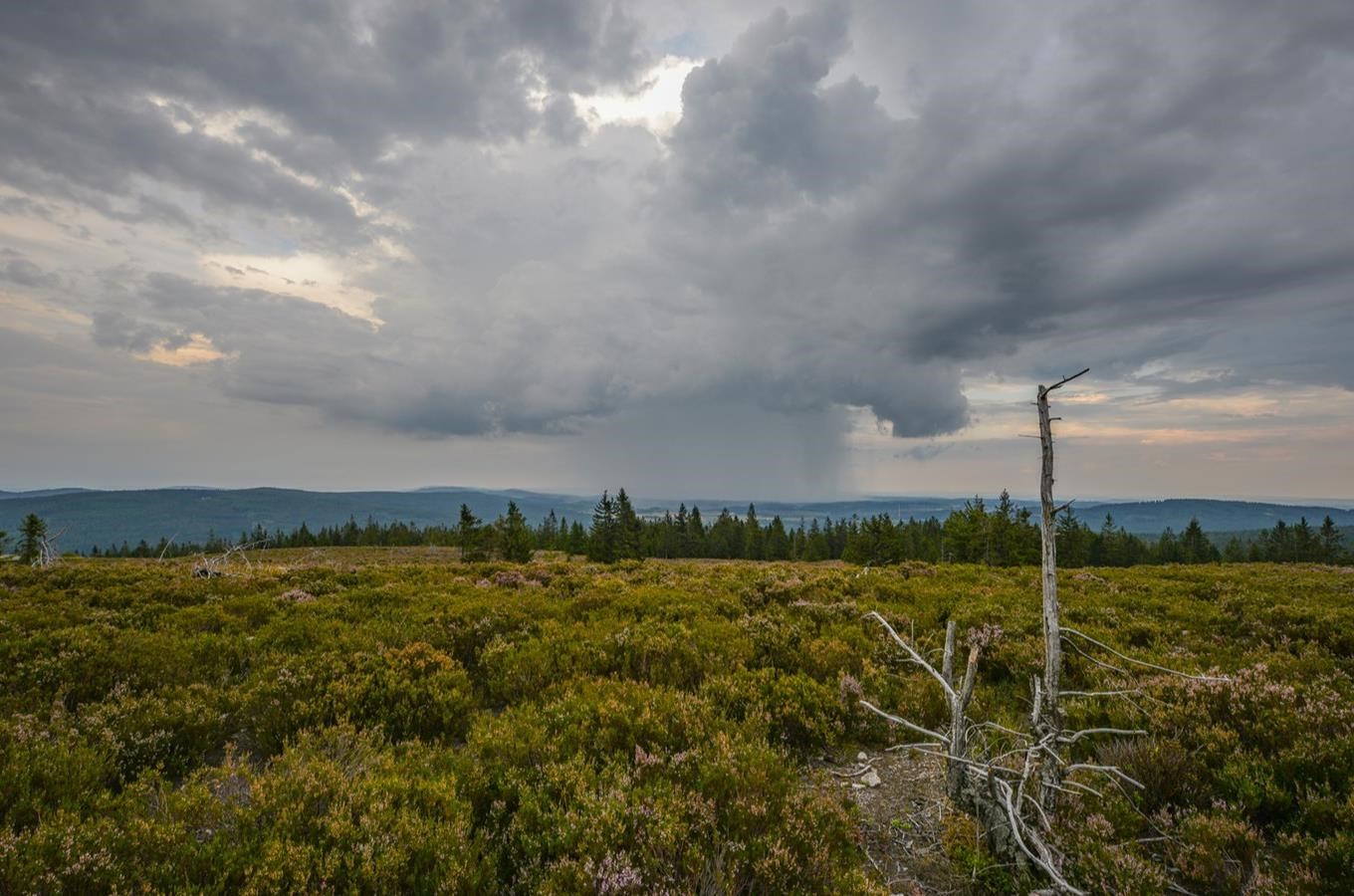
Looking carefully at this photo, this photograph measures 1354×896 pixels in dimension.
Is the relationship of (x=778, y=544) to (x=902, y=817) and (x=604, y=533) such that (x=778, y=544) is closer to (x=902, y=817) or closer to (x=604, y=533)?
(x=604, y=533)

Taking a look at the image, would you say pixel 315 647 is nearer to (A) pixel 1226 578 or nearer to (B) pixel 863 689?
(B) pixel 863 689

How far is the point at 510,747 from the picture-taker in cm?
609

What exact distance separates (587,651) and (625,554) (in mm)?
56961

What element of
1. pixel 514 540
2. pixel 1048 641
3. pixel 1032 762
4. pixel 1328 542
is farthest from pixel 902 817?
pixel 1328 542

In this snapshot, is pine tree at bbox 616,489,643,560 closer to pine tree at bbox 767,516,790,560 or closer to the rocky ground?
pine tree at bbox 767,516,790,560

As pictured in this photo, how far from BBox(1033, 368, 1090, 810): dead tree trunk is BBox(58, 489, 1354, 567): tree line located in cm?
3249

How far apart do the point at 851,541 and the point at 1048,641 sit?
68.1m

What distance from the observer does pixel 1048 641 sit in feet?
17.3

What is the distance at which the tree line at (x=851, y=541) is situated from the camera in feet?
201

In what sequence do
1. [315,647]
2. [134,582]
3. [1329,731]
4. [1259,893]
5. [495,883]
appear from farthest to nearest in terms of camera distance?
[134,582] → [315,647] → [1329,731] → [495,883] → [1259,893]

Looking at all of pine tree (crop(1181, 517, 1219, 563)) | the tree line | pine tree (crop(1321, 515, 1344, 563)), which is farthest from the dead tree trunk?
pine tree (crop(1321, 515, 1344, 563))

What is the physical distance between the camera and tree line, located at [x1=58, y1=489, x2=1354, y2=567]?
201 feet

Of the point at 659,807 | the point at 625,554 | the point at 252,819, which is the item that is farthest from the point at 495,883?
the point at 625,554

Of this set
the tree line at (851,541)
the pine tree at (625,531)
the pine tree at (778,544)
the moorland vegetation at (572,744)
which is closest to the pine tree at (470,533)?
the tree line at (851,541)
